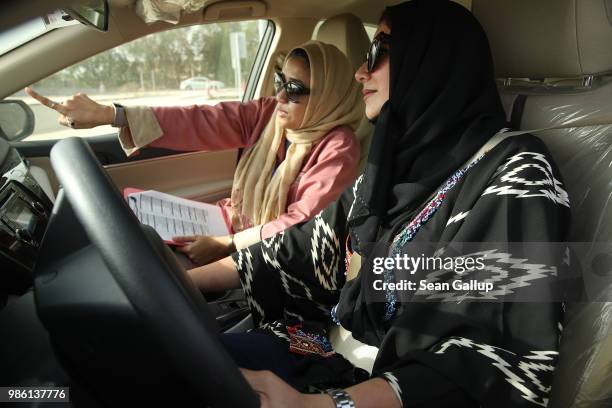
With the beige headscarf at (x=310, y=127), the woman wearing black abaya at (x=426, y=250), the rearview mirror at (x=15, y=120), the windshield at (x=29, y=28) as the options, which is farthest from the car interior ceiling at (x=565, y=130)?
the beige headscarf at (x=310, y=127)

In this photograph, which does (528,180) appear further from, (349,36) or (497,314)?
(349,36)

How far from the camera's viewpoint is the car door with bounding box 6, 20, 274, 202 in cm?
188

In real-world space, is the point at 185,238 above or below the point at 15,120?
below

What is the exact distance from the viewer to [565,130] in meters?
1.17

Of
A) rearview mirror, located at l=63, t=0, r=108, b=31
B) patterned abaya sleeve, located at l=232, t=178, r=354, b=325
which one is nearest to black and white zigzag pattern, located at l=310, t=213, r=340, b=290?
patterned abaya sleeve, located at l=232, t=178, r=354, b=325

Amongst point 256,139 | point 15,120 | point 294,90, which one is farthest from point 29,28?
point 256,139

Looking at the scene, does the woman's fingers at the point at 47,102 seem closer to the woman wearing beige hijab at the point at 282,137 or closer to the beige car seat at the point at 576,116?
the woman wearing beige hijab at the point at 282,137

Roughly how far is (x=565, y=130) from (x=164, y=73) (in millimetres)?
1848

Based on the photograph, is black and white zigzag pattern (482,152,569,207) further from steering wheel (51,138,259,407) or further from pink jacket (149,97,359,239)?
pink jacket (149,97,359,239)

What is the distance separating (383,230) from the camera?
1.22 meters

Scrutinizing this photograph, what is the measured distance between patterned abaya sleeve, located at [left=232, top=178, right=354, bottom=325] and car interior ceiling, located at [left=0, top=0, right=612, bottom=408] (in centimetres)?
10

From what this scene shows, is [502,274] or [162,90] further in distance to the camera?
[162,90]

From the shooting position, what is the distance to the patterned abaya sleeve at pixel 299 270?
1433 mm

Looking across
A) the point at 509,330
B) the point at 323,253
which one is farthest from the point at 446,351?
the point at 323,253
